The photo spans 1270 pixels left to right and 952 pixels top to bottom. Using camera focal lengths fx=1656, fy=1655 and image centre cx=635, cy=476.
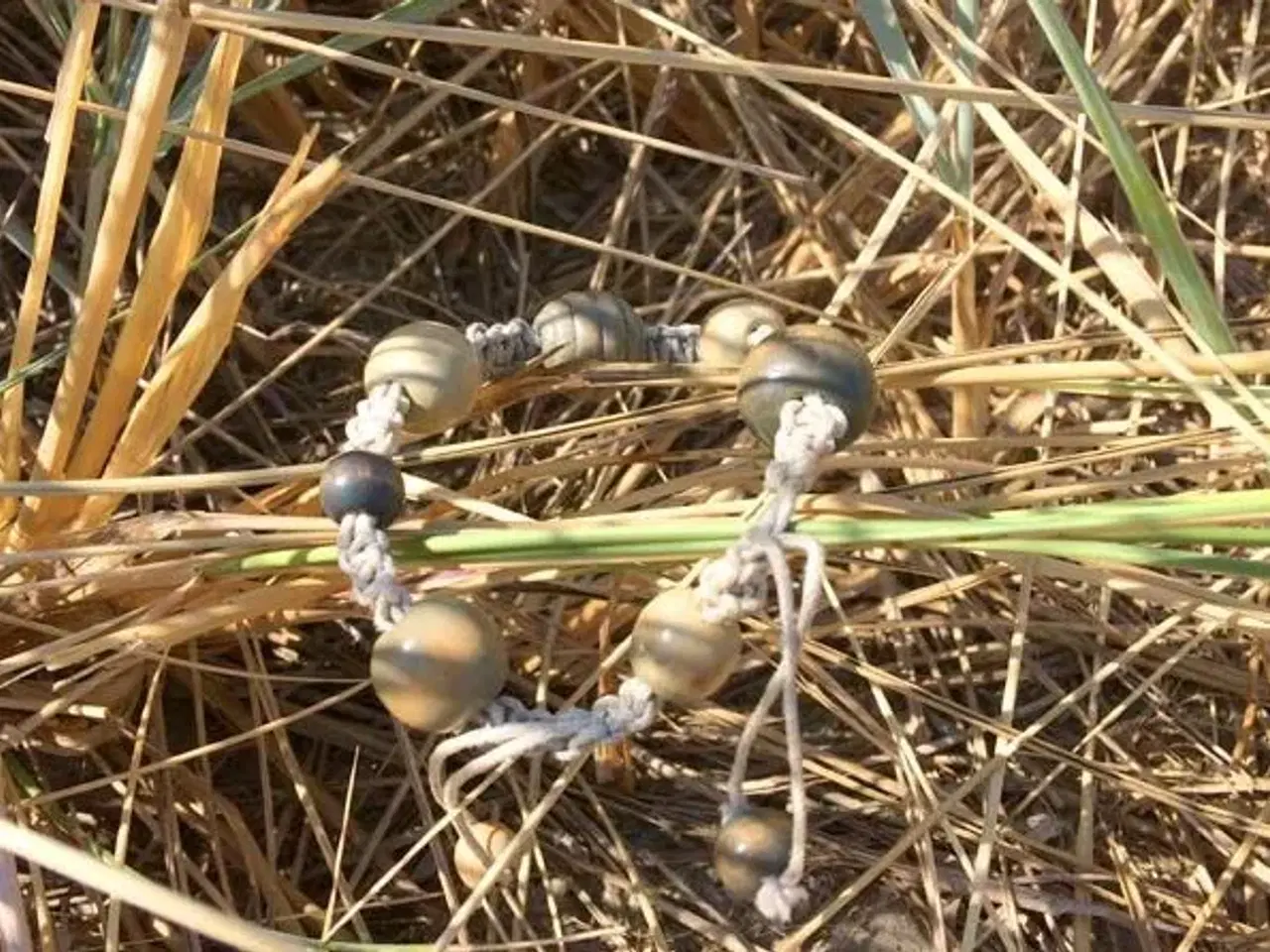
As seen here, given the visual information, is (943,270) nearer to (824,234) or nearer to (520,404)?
(824,234)

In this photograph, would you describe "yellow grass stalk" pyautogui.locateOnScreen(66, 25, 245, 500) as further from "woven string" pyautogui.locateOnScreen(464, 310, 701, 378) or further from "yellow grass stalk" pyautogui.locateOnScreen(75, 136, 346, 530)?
"woven string" pyautogui.locateOnScreen(464, 310, 701, 378)

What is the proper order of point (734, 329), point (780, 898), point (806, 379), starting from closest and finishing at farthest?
point (780, 898) < point (806, 379) < point (734, 329)

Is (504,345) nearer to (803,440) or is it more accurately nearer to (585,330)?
(585,330)

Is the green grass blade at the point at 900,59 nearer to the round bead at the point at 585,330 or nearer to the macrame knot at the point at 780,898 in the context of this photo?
the round bead at the point at 585,330

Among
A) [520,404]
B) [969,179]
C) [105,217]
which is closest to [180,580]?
[105,217]

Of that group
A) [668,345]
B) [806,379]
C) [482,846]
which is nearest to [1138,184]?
[806,379]

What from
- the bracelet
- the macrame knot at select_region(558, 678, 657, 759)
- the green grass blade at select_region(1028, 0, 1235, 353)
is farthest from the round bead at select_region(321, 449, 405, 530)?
the green grass blade at select_region(1028, 0, 1235, 353)
